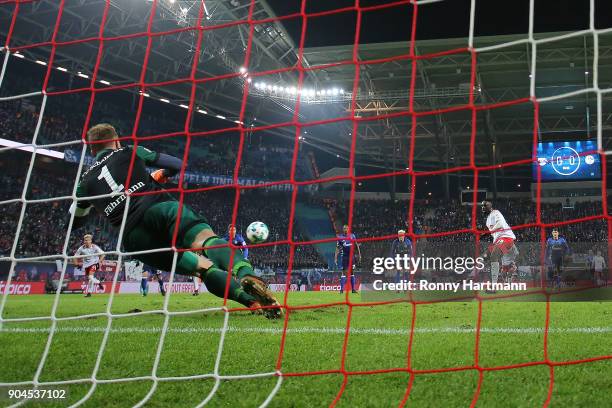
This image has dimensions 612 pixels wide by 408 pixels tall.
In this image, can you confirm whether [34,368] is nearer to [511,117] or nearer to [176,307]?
[176,307]

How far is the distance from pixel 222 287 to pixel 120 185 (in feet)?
3.65

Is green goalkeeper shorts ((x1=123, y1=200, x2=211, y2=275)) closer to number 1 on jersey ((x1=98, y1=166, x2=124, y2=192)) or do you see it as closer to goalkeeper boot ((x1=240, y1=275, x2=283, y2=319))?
number 1 on jersey ((x1=98, y1=166, x2=124, y2=192))

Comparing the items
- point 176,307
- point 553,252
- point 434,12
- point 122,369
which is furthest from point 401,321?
point 434,12

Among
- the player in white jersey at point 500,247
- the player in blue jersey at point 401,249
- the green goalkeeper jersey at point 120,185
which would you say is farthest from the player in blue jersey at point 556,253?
the green goalkeeper jersey at point 120,185

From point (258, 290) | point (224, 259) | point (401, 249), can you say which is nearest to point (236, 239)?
point (401, 249)

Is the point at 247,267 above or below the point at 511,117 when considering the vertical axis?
below

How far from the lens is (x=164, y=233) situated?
13.7 feet

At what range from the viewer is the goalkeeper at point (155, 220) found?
4.11 meters

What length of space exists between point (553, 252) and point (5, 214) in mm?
19808

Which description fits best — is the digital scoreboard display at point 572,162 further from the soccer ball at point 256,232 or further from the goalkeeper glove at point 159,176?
the goalkeeper glove at point 159,176

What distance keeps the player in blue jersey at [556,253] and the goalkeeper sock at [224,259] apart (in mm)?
9743

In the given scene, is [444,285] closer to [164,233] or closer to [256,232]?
[256,232]

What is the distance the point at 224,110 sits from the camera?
27656mm

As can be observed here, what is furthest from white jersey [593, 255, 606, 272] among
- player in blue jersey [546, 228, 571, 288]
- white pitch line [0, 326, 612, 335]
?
white pitch line [0, 326, 612, 335]
